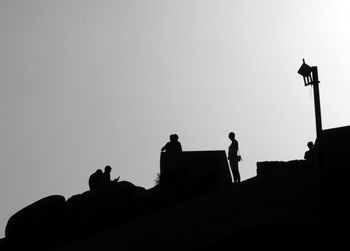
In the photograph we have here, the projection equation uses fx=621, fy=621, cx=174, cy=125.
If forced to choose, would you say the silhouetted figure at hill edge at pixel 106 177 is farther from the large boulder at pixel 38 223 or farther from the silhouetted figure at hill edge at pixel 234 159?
the silhouetted figure at hill edge at pixel 234 159

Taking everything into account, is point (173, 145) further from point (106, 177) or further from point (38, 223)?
point (38, 223)

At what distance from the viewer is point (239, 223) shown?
32.2 feet

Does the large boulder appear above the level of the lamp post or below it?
below

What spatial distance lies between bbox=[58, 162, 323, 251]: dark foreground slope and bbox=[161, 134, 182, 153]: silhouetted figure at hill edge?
15.9ft

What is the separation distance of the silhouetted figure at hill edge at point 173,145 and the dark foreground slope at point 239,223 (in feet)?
15.9

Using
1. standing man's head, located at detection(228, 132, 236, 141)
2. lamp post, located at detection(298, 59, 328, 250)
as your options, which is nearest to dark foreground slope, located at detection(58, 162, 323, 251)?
lamp post, located at detection(298, 59, 328, 250)

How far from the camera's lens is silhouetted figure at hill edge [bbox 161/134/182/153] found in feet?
52.1

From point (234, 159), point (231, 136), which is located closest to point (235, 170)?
point (234, 159)

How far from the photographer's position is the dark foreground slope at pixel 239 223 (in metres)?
9.75

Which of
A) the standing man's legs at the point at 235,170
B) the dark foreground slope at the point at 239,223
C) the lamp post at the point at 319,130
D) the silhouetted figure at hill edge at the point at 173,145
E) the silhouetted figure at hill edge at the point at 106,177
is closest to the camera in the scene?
the lamp post at the point at 319,130

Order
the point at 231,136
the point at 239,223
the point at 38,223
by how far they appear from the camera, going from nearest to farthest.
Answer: the point at 239,223, the point at 38,223, the point at 231,136

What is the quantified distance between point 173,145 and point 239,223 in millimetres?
6287

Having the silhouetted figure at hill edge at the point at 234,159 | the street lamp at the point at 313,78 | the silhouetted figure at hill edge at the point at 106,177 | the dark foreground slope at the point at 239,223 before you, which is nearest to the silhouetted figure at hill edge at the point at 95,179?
the silhouetted figure at hill edge at the point at 106,177

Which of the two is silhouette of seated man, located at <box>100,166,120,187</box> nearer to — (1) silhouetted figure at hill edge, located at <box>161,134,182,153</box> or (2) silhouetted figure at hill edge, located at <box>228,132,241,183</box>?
(1) silhouetted figure at hill edge, located at <box>161,134,182,153</box>
